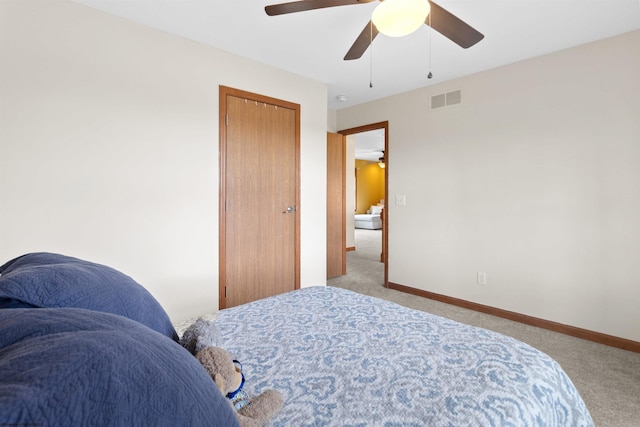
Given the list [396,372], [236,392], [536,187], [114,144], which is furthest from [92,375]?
[536,187]

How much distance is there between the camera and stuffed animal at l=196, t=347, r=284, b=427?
856 mm

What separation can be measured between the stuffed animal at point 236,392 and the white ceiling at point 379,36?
2.36m

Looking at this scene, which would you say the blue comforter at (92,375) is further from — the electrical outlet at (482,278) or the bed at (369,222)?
the bed at (369,222)

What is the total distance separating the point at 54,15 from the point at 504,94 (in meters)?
3.95

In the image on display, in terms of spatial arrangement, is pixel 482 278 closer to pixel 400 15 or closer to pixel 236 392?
pixel 400 15

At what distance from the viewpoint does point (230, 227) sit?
3.13 metres

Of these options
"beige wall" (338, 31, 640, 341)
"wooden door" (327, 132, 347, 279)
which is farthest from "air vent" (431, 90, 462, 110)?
"wooden door" (327, 132, 347, 279)

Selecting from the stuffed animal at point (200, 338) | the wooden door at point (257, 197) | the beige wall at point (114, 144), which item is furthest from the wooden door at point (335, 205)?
the stuffed animal at point (200, 338)

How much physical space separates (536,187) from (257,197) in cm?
279

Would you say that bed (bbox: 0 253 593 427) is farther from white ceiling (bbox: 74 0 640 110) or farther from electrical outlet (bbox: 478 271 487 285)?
electrical outlet (bbox: 478 271 487 285)

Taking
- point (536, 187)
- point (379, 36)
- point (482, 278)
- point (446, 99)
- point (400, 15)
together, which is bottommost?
point (482, 278)

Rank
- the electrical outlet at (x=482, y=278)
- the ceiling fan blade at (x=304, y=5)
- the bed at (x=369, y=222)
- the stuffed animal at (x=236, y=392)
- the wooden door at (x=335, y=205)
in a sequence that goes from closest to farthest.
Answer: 1. the stuffed animal at (x=236, y=392)
2. the ceiling fan blade at (x=304, y=5)
3. the electrical outlet at (x=482, y=278)
4. the wooden door at (x=335, y=205)
5. the bed at (x=369, y=222)

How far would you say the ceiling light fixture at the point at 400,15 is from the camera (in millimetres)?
1528

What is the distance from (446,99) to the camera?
3.74m
